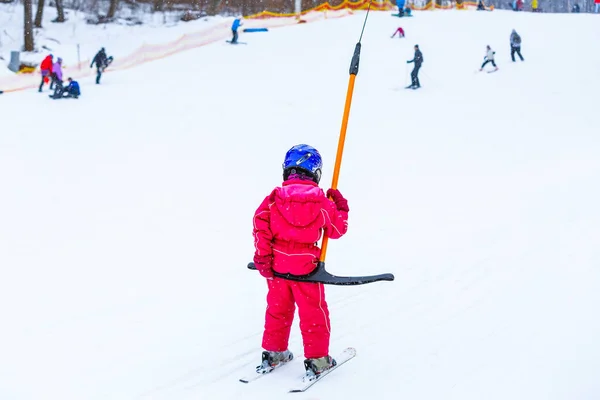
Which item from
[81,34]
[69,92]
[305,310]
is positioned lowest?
[305,310]

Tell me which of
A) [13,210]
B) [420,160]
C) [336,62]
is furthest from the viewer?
[336,62]

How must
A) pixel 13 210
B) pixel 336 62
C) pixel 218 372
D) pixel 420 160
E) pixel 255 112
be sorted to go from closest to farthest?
1. pixel 218 372
2. pixel 13 210
3. pixel 420 160
4. pixel 255 112
5. pixel 336 62

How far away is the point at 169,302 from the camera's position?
6625mm

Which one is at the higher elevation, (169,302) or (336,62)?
(336,62)

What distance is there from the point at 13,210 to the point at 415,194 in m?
7.07

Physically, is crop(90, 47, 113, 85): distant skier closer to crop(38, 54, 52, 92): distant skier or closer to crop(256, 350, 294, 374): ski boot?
crop(38, 54, 52, 92): distant skier

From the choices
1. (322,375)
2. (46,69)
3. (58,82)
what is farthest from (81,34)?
(322,375)

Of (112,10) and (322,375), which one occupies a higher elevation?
(112,10)

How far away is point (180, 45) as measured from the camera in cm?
3078

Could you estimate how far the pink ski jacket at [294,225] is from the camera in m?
4.52

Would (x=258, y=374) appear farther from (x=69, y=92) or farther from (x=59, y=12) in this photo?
(x=59, y=12)

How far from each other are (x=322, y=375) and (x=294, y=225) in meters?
1.13

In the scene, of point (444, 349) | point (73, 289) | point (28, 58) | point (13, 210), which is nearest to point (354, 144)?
point (13, 210)

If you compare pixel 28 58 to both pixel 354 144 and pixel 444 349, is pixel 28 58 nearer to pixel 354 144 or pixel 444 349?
pixel 354 144
